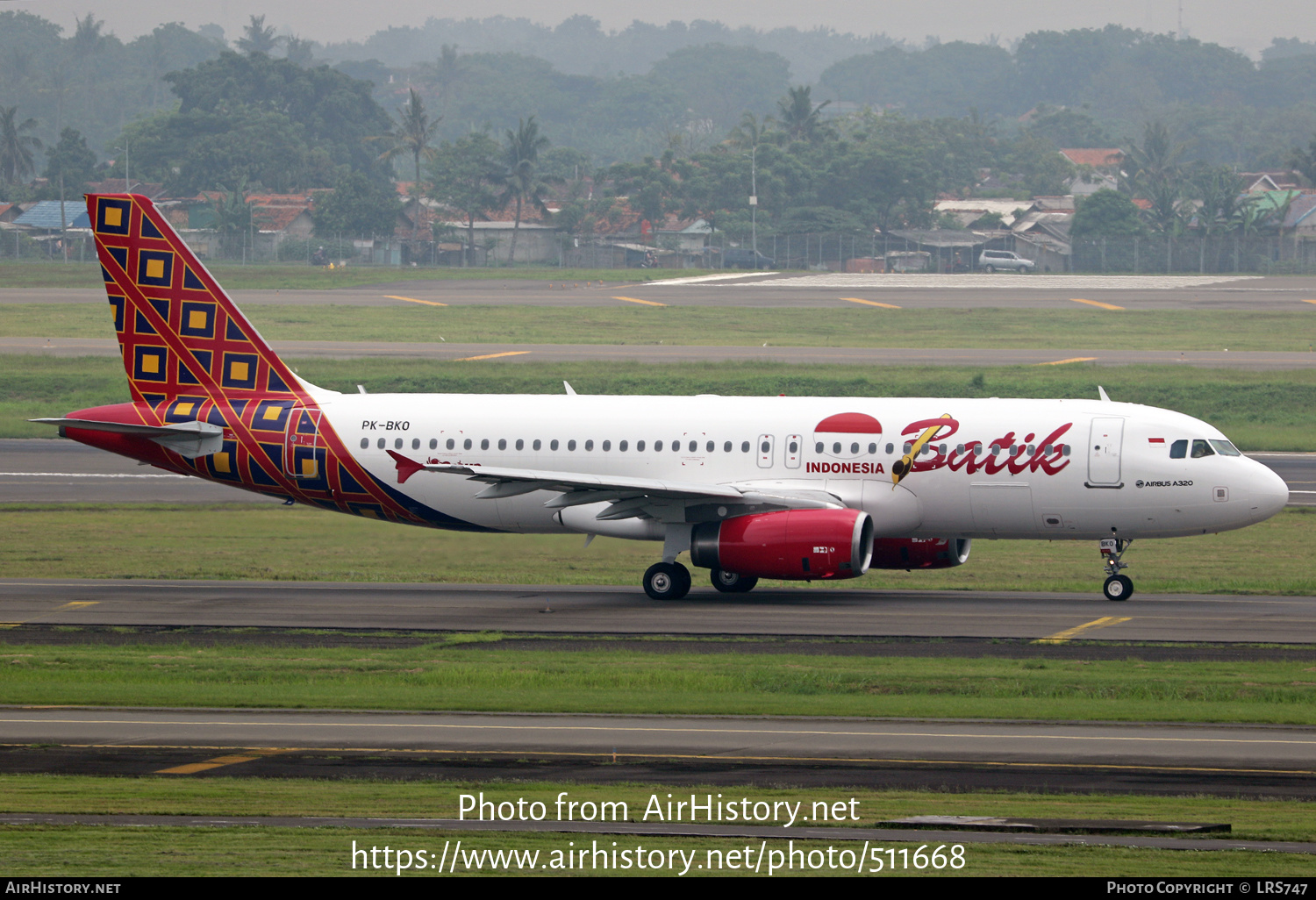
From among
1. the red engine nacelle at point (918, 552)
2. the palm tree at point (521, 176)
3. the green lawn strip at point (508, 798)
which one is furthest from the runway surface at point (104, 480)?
the palm tree at point (521, 176)

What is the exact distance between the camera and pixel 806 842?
16.9 meters

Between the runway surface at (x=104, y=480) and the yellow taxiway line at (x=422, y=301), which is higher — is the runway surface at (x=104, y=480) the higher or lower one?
the lower one

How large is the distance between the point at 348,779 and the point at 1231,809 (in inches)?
412

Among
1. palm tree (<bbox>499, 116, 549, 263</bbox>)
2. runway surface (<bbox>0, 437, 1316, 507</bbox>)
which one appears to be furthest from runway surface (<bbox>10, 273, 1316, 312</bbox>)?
runway surface (<bbox>0, 437, 1316, 507</bbox>)

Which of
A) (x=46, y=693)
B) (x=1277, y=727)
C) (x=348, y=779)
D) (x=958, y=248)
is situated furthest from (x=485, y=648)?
(x=958, y=248)

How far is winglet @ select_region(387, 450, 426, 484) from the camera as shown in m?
36.5

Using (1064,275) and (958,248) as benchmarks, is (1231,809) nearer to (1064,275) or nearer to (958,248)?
(1064,275)

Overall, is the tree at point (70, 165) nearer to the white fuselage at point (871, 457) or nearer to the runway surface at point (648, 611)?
the white fuselage at point (871, 457)

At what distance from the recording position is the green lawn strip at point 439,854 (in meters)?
15.5

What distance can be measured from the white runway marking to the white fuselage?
86.0 meters

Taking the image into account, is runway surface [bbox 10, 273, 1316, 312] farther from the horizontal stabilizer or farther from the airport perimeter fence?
the horizontal stabilizer

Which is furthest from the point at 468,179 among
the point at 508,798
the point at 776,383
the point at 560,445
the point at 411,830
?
the point at 411,830

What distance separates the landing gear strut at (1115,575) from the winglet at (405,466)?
15.3 m
